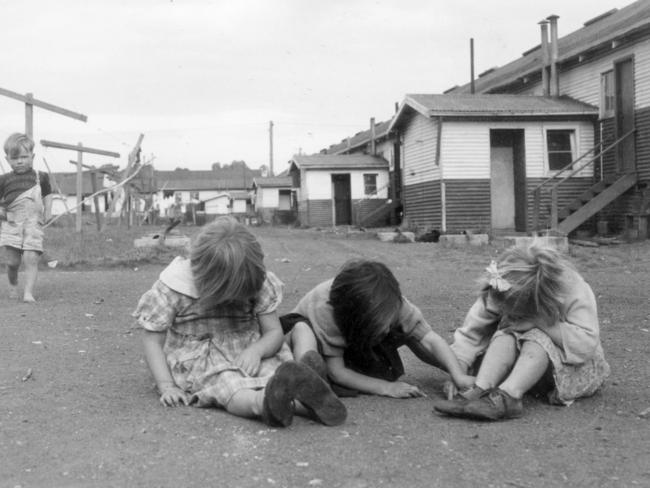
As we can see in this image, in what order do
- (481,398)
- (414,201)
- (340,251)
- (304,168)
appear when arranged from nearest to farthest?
(481,398) < (340,251) < (414,201) < (304,168)

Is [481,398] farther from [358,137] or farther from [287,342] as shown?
[358,137]

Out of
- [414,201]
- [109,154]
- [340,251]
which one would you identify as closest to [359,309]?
[340,251]

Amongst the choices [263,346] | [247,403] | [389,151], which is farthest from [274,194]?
[247,403]

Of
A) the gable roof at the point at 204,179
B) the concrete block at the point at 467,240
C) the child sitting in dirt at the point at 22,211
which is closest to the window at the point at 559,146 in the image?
the concrete block at the point at 467,240

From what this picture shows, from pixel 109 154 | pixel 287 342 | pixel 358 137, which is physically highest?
pixel 358 137

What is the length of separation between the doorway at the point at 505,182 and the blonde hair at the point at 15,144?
570 inches

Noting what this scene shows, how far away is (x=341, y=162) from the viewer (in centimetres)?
3117

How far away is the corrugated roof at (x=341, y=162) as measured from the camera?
3052cm

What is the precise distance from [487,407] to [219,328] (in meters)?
1.18

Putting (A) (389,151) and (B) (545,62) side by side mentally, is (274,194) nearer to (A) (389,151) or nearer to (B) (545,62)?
(A) (389,151)

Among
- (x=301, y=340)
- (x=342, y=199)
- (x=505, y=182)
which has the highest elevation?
(x=342, y=199)

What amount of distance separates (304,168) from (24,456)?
29004mm

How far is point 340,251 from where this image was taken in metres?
14.1

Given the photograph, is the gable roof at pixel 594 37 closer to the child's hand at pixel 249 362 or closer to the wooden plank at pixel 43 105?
the wooden plank at pixel 43 105
